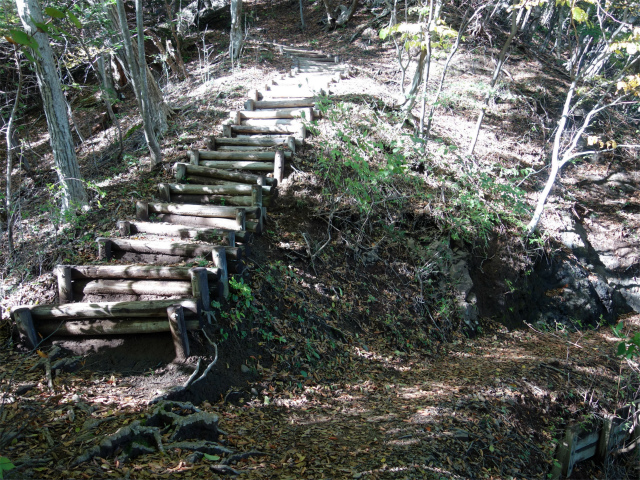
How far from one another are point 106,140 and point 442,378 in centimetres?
1020

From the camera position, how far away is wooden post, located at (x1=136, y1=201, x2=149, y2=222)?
20.6ft

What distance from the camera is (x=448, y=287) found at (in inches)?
300

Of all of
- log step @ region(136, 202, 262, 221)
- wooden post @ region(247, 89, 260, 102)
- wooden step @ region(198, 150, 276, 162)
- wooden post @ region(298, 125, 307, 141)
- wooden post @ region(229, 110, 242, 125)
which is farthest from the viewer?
wooden post @ region(247, 89, 260, 102)

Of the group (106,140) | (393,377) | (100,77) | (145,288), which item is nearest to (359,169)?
(393,377)

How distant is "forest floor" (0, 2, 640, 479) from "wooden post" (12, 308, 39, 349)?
138mm

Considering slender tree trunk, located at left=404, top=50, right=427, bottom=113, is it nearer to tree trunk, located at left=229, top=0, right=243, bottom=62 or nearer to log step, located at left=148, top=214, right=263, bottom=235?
log step, located at left=148, top=214, right=263, bottom=235

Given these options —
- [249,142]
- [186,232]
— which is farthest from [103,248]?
[249,142]

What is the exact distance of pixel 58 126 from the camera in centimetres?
624

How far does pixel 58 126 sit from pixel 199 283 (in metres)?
3.74

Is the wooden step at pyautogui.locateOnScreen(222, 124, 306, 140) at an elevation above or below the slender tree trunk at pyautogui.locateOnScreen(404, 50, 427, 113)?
below

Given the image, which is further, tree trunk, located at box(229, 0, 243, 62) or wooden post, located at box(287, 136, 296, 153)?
tree trunk, located at box(229, 0, 243, 62)

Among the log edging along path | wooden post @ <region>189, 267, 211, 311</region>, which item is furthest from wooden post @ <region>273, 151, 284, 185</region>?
wooden post @ <region>189, 267, 211, 311</region>

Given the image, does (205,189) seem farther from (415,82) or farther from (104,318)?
(415,82)

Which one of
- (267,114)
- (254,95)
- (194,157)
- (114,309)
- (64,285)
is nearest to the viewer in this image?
(114,309)
